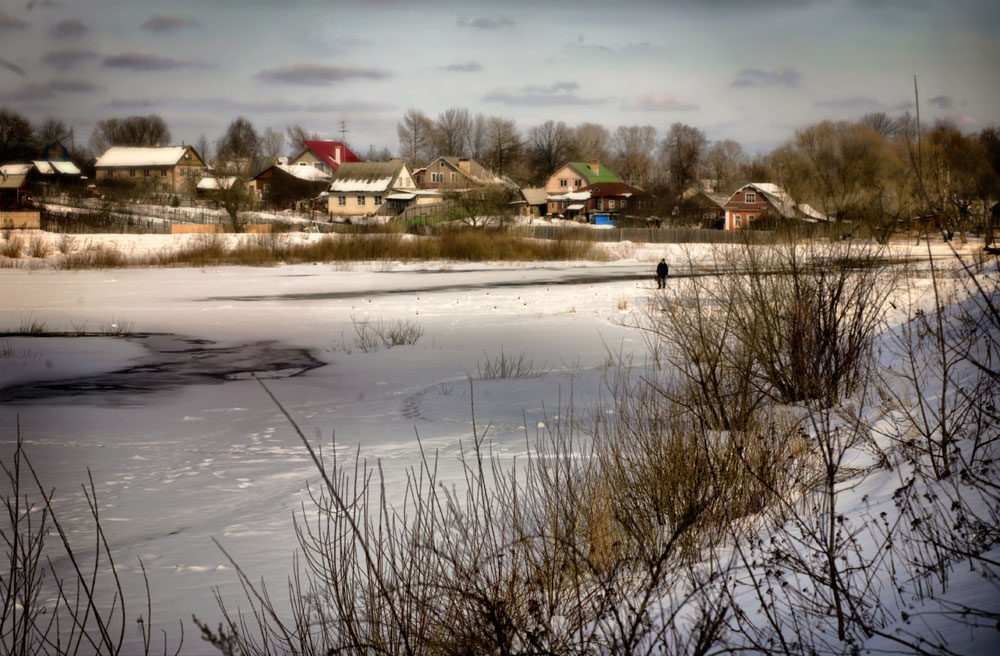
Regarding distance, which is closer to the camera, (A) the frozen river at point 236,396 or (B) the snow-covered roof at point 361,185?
(A) the frozen river at point 236,396

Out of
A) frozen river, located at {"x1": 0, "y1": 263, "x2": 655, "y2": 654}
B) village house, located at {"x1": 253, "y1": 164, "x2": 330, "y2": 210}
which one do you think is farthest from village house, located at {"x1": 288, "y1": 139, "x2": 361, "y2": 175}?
frozen river, located at {"x1": 0, "y1": 263, "x2": 655, "y2": 654}

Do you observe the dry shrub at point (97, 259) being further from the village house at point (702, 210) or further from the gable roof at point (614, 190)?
the gable roof at point (614, 190)

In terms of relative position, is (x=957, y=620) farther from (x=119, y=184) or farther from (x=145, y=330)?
(x=119, y=184)

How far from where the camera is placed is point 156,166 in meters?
76.0

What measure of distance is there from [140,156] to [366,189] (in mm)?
20630

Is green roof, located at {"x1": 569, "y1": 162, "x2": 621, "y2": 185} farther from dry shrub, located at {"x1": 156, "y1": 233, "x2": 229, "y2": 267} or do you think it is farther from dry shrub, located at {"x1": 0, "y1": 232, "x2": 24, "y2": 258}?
dry shrub, located at {"x1": 0, "y1": 232, "x2": 24, "y2": 258}

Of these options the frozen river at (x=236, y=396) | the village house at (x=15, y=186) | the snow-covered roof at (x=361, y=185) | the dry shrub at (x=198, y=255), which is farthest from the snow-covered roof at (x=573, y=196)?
the frozen river at (x=236, y=396)

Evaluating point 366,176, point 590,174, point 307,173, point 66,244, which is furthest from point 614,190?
point 66,244

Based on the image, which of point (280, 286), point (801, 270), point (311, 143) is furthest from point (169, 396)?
Answer: point (311, 143)

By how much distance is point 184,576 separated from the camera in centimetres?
538

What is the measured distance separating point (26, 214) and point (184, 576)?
32.5 meters

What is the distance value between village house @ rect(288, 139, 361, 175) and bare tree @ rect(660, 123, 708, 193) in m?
38.8

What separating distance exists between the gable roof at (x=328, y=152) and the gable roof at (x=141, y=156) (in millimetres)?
23805

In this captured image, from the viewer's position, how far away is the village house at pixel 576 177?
88.4 m
